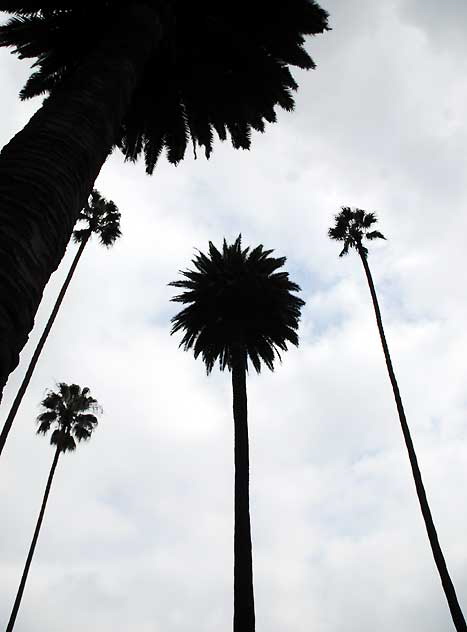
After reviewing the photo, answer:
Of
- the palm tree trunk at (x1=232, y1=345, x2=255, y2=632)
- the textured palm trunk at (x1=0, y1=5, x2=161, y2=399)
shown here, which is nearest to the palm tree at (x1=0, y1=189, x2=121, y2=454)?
the palm tree trunk at (x1=232, y1=345, x2=255, y2=632)

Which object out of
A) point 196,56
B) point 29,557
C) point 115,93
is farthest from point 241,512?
point 29,557

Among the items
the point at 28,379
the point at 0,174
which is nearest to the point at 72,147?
the point at 0,174

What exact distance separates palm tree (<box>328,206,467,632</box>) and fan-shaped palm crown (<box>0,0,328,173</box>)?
1203 cm

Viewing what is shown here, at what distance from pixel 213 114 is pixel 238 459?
11.1 meters

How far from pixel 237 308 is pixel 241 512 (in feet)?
26.6

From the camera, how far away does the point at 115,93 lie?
4547 mm

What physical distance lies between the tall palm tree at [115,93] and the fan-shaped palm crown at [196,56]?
21 millimetres

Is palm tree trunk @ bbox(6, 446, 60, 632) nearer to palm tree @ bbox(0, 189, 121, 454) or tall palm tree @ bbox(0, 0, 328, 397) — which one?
palm tree @ bbox(0, 189, 121, 454)

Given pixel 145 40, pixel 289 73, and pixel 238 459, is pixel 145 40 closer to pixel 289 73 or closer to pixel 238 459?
pixel 289 73

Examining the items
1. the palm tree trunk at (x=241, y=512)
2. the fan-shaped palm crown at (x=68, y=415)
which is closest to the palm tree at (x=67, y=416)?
the fan-shaped palm crown at (x=68, y=415)

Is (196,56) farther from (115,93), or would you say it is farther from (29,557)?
(29,557)

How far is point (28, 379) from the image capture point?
19.6m

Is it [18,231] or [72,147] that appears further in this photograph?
[72,147]

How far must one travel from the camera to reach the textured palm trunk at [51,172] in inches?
96.9
